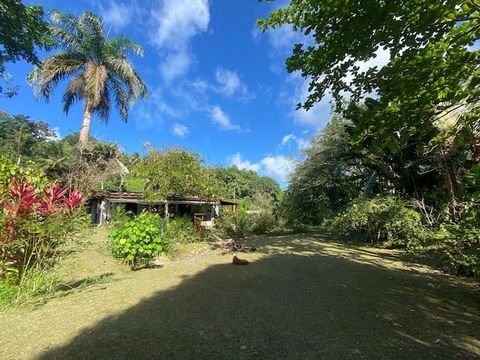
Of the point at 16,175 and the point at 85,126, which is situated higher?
the point at 85,126

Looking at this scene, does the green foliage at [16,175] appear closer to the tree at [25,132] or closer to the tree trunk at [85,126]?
the tree trunk at [85,126]

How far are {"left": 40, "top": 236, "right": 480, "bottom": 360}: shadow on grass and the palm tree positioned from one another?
1867cm

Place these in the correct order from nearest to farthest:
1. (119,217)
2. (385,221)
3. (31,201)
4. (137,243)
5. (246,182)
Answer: (31,201) < (137,243) < (385,221) < (119,217) < (246,182)

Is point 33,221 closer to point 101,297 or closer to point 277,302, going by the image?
point 101,297

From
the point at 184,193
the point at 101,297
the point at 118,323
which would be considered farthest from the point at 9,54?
the point at 118,323

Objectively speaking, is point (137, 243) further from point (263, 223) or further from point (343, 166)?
point (343, 166)

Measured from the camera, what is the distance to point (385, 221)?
40.7ft

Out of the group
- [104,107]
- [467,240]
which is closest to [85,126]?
[104,107]

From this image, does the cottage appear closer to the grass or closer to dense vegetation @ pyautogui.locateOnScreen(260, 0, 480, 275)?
the grass

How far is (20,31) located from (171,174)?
8063 mm

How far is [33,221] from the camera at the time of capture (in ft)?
18.5

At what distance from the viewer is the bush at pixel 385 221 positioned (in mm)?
11086

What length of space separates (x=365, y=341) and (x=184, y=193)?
1318 cm

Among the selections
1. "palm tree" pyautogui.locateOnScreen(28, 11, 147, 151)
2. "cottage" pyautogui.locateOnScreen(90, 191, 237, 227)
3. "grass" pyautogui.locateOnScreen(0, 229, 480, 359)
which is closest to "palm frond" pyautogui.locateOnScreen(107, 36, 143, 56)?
"palm tree" pyautogui.locateOnScreen(28, 11, 147, 151)
